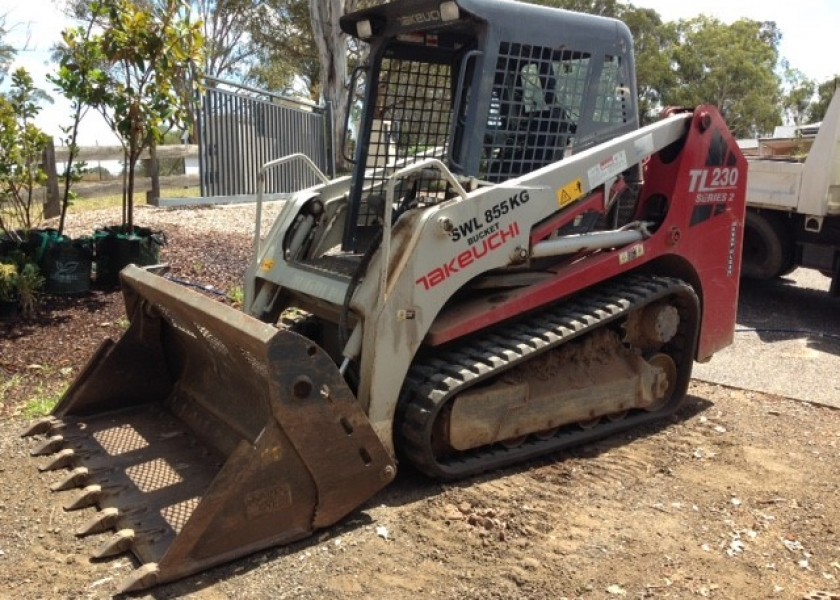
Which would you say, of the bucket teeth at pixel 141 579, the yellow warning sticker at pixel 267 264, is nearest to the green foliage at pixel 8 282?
the yellow warning sticker at pixel 267 264

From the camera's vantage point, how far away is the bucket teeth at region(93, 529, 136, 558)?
332 centimetres

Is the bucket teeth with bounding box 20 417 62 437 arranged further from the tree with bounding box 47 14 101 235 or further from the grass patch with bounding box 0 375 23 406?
the tree with bounding box 47 14 101 235

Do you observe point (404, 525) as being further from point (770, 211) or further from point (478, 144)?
point (770, 211)

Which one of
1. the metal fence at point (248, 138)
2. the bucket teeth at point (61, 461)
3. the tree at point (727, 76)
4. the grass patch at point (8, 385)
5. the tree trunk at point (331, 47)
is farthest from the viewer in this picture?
the tree at point (727, 76)

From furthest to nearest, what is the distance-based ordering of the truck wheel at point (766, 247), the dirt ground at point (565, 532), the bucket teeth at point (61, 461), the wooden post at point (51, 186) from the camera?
1. the wooden post at point (51, 186)
2. the truck wheel at point (766, 247)
3. the bucket teeth at point (61, 461)
4. the dirt ground at point (565, 532)

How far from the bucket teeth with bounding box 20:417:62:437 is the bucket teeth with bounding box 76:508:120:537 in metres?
1.15

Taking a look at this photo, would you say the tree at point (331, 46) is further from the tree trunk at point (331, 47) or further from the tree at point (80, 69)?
the tree at point (80, 69)

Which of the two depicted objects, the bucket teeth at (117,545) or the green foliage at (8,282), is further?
the green foliage at (8,282)

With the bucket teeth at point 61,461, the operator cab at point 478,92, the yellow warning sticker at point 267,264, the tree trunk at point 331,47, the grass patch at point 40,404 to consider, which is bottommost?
the grass patch at point 40,404

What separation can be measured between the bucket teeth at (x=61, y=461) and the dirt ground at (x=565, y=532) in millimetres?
57

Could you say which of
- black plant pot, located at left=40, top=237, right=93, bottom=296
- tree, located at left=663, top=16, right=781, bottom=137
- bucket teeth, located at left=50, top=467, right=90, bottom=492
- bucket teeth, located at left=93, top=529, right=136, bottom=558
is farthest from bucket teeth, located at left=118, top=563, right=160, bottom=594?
tree, located at left=663, top=16, right=781, bottom=137

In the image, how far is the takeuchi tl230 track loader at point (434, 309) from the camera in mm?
3475

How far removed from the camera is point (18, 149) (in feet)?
23.5

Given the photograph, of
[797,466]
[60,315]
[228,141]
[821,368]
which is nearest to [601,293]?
[797,466]
